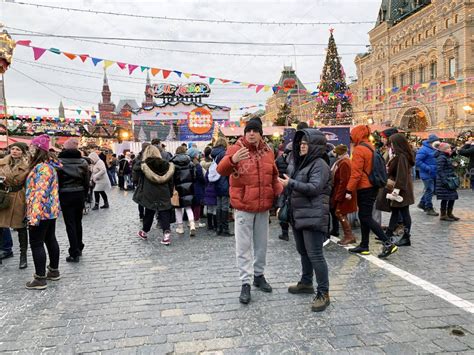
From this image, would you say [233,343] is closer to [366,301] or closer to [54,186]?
[366,301]

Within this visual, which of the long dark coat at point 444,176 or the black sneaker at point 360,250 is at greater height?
the long dark coat at point 444,176

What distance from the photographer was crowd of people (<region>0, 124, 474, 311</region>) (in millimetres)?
3838

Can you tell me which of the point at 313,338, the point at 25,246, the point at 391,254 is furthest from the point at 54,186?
the point at 391,254

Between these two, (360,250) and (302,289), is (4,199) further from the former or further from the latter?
(360,250)

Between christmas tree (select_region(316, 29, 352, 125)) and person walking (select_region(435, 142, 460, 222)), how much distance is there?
943 inches

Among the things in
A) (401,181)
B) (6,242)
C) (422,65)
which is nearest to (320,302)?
(401,181)

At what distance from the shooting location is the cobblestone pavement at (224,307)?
3.11 metres

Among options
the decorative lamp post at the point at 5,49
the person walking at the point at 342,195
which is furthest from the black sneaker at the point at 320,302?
the decorative lamp post at the point at 5,49

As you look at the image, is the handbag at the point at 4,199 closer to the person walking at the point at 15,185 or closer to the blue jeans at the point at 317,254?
the person walking at the point at 15,185

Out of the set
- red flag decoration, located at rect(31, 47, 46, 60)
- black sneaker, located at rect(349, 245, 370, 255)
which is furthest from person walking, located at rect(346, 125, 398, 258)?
red flag decoration, located at rect(31, 47, 46, 60)

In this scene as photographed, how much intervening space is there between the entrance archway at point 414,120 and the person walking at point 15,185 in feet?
142

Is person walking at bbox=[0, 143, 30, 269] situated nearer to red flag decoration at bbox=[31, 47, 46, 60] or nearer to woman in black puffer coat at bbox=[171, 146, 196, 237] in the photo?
woman in black puffer coat at bbox=[171, 146, 196, 237]

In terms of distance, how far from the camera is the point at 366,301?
3.92 meters

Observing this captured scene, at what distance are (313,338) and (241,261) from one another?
3.88ft
